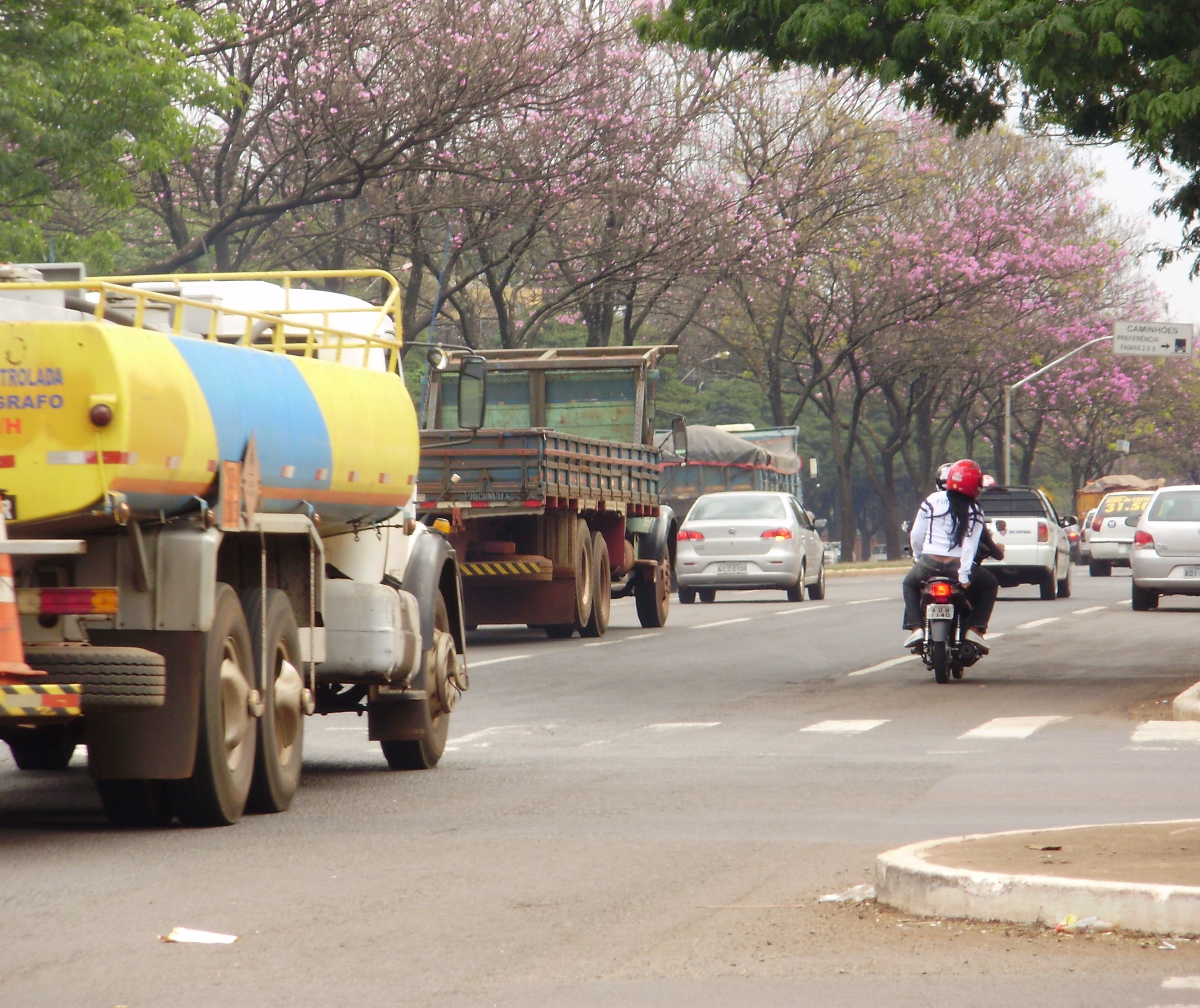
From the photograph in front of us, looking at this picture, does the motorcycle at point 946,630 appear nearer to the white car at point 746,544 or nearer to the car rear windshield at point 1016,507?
the white car at point 746,544

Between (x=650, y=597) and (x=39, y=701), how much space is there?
17.6 meters

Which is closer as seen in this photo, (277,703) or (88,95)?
(277,703)

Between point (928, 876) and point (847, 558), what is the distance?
175 ft

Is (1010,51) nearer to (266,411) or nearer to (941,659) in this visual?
(941,659)

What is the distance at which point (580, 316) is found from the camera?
46375 millimetres

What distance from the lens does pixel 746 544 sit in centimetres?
3005

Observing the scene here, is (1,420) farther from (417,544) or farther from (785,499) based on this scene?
(785,499)

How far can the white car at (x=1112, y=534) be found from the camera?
4488 cm

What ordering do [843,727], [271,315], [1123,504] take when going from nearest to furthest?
[271,315] < [843,727] < [1123,504]

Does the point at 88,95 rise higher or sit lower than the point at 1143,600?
higher

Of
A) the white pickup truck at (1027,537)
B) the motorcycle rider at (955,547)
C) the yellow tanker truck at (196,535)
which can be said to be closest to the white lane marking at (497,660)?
the motorcycle rider at (955,547)

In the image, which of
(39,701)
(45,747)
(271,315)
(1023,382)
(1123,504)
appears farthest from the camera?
(1023,382)

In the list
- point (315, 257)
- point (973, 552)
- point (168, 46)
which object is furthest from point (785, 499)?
point (973, 552)

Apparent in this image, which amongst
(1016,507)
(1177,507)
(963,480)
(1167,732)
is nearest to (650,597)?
(1177,507)
